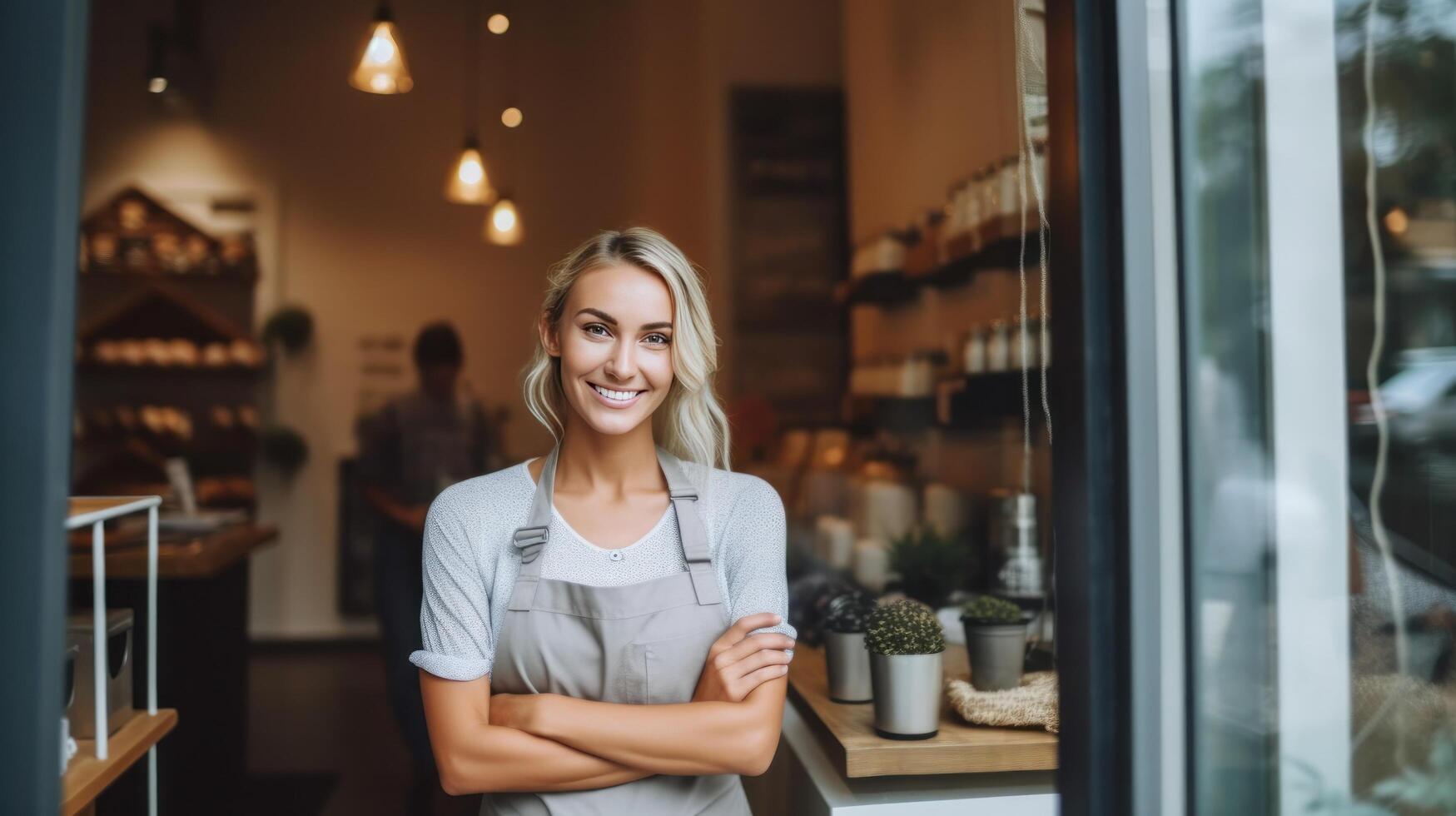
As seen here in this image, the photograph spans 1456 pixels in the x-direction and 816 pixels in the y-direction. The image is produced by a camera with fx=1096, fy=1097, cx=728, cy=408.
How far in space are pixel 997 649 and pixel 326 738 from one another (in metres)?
3.80

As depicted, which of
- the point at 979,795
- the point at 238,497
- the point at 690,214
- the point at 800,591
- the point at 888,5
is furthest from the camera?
the point at 238,497

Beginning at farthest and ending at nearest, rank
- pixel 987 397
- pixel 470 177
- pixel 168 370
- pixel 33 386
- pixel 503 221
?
pixel 168 370, pixel 503 221, pixel 470 177, pixel 987 397, pixel 33 386

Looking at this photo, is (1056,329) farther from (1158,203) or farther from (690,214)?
(690,214)

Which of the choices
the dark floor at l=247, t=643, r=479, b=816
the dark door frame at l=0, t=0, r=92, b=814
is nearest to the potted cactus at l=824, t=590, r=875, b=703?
the dark door frame at l=0, t=0, r=92, b=814

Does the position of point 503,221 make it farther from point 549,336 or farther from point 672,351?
point 672,351

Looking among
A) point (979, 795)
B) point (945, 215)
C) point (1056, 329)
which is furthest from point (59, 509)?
point (945, 215)

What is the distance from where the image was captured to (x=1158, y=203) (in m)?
1.22

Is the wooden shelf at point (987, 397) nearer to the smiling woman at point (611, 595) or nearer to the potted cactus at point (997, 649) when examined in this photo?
the potted cactus at point (997, 649)

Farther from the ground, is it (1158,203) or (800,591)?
(1158,203)

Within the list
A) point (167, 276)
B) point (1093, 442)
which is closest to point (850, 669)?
point (1093, 442)

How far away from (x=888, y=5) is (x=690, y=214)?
197 centimetres

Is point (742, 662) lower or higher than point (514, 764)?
higher

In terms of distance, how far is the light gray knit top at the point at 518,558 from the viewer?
156 centimetres

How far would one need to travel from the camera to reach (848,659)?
85.0 inches
